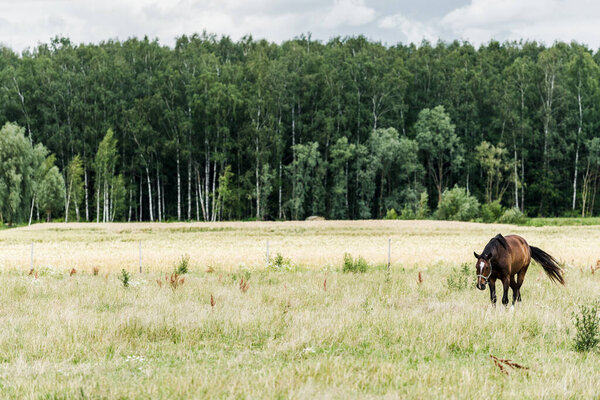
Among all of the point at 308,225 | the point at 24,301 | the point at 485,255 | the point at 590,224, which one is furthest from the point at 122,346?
the point at 590,224

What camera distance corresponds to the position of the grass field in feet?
22.3

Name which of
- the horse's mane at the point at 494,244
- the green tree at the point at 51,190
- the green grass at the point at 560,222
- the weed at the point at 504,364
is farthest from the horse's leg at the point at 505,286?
the green tree at the point at 51,190

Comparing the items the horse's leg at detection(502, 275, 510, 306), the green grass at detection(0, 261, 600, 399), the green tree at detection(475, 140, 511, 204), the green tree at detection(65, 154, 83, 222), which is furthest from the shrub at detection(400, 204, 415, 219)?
the horse's leg at detection(502, 275, 510, 306)

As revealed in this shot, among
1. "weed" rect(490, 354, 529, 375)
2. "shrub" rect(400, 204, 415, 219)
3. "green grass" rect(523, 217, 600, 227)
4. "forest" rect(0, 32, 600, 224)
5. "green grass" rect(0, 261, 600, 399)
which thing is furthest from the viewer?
"forest" rect(0, 32, 600, 224)

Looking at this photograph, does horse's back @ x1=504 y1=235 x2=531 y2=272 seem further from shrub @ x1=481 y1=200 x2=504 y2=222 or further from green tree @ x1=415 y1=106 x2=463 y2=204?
green tree @ x1=415 y1=106 x2=463 y2=204

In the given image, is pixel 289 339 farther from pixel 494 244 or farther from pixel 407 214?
pixel 407 214

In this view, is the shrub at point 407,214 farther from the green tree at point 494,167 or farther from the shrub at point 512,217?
the green tree at point 494,167

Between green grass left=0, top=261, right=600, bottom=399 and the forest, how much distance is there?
Result: 53.5 metres

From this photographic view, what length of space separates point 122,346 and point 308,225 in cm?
4504

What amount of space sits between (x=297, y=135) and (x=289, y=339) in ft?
219

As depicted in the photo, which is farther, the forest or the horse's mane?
the forest

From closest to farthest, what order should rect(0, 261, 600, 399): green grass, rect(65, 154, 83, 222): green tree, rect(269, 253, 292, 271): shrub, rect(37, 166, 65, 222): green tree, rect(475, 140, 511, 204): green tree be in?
1. rect(0, 261, 600, 399): green grass
2. rect(269, 253, 292, 271): shrub
3. rect(37, 166, 65, 222): green tree
4. rect(65, 154, 83, 222): green tree
5. rect(475, 140, 511, 204): green tree

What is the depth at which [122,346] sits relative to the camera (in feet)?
29.0

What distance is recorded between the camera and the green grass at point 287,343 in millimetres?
6770
